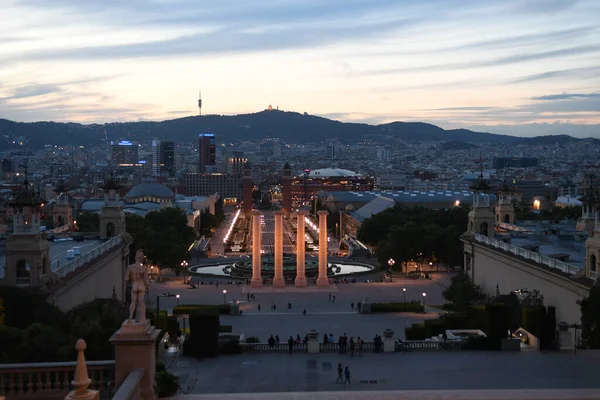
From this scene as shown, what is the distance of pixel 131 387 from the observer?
1153cm

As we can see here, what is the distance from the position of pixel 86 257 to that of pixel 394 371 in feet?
65.6

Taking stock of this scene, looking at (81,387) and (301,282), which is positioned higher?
(81,387)

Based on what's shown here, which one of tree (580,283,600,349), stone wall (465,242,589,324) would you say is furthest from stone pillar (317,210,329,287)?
tree (580,283,600,349)

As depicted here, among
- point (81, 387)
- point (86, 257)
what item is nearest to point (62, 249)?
point (86, 257)

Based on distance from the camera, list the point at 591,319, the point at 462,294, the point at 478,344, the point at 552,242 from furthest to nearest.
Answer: the point at 552,242 → the point at 462,294 → the point at 478,344 → the point at 591,319

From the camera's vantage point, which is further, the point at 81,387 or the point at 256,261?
the point at 256,261

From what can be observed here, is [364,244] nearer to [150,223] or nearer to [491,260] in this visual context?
[150,223]

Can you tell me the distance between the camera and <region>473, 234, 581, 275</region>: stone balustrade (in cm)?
3529

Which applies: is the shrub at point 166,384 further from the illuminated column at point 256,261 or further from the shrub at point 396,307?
the illuminated column at point 256,261

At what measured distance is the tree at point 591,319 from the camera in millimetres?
28500

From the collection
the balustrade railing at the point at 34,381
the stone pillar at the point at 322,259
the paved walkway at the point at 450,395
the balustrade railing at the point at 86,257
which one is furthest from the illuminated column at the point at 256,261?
the balustrade railing at the point at 34,381

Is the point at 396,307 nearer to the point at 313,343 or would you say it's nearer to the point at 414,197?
the point at 313,343

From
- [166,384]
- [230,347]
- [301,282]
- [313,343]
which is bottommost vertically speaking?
[301,282]

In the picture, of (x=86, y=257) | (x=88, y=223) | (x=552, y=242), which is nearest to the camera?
(x=86, y=257)
